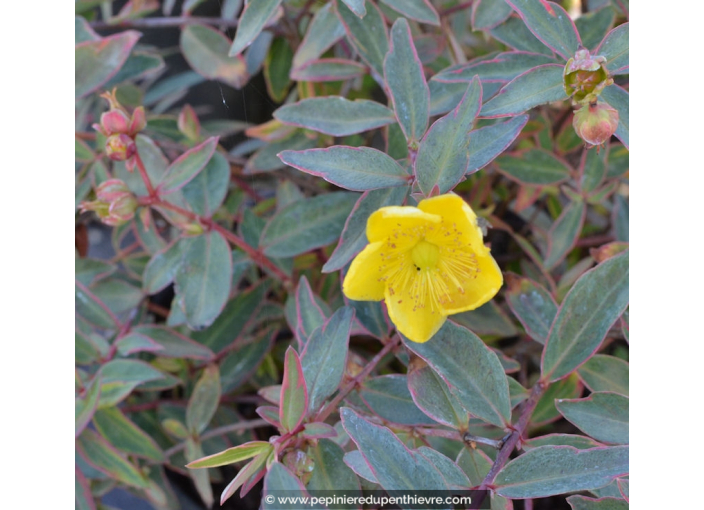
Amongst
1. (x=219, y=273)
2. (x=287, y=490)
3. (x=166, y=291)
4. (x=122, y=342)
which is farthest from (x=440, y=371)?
(x=166, y=291)

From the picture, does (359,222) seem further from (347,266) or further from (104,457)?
(104,457)

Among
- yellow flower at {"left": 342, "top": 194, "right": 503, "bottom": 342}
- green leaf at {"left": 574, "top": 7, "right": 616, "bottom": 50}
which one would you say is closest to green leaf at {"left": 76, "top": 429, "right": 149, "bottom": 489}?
yellow flower at {"left": 342, "top": 194, "right": 503, "bottom": 342}

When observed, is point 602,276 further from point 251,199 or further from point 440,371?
point 251,199

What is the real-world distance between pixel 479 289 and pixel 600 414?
0.21m

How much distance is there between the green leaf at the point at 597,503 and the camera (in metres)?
0.56

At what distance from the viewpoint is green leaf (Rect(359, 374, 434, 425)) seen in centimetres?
67

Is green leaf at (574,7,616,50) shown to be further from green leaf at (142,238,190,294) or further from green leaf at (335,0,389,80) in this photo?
green leaf at (142,238,190,294)

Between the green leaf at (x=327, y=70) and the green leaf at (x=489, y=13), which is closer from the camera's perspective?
the green leaf at (x=489, y=13)

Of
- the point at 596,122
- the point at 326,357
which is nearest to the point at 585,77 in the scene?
the point at 596,122

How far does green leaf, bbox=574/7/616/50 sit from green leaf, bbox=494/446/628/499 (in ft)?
1.68

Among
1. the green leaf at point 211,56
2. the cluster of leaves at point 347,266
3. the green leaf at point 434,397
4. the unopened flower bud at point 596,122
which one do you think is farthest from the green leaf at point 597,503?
the green leaf at point 211,56

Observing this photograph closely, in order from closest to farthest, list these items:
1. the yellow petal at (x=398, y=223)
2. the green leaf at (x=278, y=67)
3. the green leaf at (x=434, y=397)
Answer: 1. the yellow petal at (x=398, y=223)
2. the green leaf at (x=434, y=397)
3. the green leaf at (x=278, y=67)

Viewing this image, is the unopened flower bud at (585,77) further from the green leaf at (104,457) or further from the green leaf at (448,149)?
the green leaf at (104,457)

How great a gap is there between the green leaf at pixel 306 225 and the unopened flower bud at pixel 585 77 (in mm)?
357
